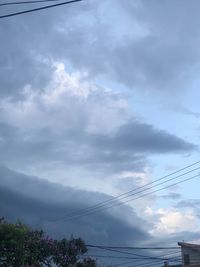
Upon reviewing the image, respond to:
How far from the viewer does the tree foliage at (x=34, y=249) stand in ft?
90.8

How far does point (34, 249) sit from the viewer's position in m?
29.1

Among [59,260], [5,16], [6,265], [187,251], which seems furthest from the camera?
[187,251]

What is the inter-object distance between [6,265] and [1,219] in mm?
2690

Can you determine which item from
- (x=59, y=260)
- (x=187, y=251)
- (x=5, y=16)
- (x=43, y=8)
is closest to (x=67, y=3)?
(x=43, y=8)

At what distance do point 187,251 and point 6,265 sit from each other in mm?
19602

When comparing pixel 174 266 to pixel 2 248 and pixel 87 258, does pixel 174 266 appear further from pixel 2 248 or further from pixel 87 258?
pixel 2 248

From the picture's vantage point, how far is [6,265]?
90.4ft

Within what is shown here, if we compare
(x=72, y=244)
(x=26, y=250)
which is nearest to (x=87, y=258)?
(x=72, y=244)

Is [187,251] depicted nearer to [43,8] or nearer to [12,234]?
[12,234]

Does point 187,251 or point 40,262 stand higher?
point 187,251

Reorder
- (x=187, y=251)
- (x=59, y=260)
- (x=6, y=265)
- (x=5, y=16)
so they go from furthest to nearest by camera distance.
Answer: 1. (x=187, y=251)
2. (x=59, y=260)
3. (x=6, y=265)
4. (x=5, y=16)

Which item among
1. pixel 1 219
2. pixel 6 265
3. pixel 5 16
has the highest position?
pixel 5 16

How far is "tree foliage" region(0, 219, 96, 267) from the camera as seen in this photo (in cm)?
2769

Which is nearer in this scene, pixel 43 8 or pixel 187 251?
pixel 43 8
